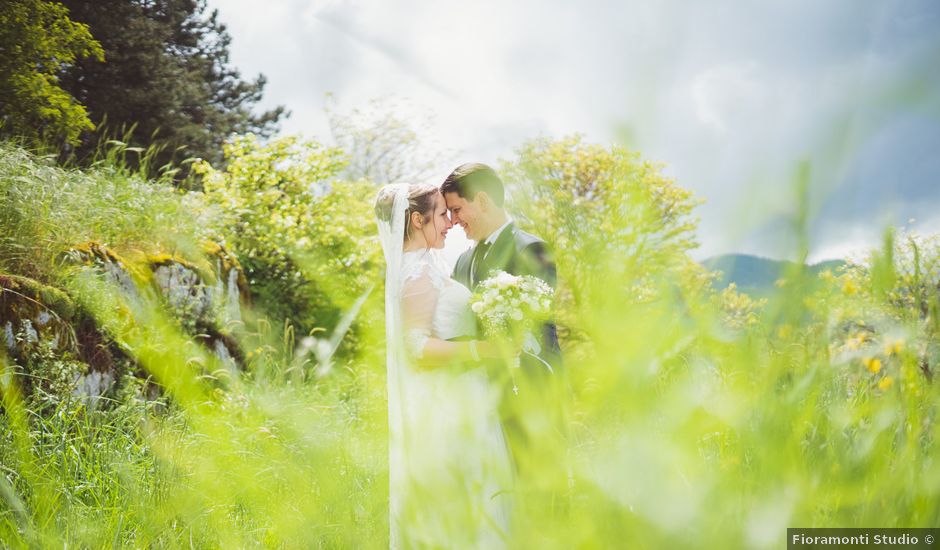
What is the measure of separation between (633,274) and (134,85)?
11971 millimetres

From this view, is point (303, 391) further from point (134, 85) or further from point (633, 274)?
point (134, 85)

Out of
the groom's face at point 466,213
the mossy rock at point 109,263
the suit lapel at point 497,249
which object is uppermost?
the groom's face at point 466,213

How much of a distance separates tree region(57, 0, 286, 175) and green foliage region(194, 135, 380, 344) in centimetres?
134

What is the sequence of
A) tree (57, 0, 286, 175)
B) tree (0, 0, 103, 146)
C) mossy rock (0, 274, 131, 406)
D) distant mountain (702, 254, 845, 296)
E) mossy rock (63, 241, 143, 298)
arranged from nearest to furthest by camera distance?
distant mountain (702, 254, 845, 296) → mossy rock (0, 274, 131, 406) → mossy rock (63, 241, 143, 298) → tree (0, 0, 103, 146) → tree (57, 0, 286, 175)

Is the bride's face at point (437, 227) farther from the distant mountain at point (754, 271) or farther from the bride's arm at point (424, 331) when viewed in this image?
the distant mountain at point (754, 271)

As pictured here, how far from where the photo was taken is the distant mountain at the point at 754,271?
1.18ft

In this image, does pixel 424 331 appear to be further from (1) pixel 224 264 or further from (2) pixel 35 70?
(2) pixel 35 70

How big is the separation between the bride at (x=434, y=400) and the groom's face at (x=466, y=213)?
0.20 metres

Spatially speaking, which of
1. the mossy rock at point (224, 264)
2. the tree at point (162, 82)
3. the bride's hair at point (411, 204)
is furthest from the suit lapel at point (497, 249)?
the tree at point (162, 82)

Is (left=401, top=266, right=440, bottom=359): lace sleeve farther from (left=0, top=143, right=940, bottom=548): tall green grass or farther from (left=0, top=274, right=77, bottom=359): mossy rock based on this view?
(left=0, top=274, right=77, bottom=359): mossy rock

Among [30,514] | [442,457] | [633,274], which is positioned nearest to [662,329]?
[633,274]

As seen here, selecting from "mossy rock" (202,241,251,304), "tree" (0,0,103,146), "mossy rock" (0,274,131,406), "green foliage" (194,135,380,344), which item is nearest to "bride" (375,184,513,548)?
"mossy rock" (0,274,131,406)

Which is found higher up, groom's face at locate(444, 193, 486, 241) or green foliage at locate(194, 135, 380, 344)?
green foliage at locate(194, 135, 380, 344)

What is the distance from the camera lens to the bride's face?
2754mm
